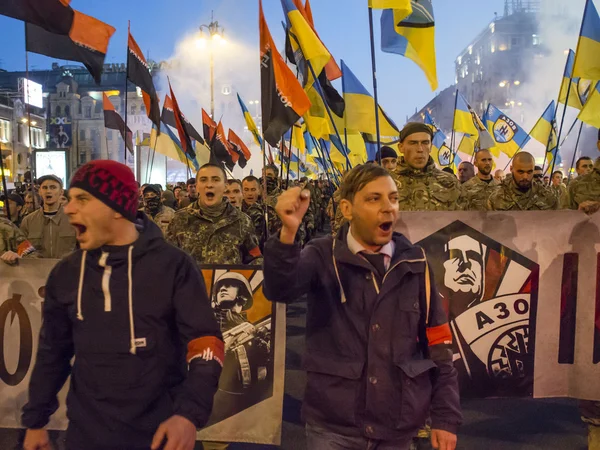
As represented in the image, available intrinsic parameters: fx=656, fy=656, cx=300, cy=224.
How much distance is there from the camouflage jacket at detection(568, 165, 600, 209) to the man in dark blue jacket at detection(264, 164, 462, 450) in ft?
12.0

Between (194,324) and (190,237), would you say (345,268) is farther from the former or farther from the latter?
(190,237)

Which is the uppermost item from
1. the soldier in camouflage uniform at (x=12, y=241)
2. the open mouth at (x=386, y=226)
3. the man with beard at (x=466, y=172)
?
the man with beard at (x=466, y=172)

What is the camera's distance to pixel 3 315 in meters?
4.73

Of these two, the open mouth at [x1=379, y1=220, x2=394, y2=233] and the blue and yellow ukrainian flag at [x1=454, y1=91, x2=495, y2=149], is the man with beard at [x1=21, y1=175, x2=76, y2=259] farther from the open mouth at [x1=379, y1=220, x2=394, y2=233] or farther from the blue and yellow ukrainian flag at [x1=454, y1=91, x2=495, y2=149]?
the blue and yellow ukrainian flag at [x1=454, y1=91, x2=495, y2=149]

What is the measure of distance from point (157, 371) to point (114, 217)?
2.05 feet

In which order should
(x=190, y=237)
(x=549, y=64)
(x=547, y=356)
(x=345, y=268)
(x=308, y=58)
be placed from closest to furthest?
(x=345, y=268) → (x=547, y=356) → (x=190, y=237) → (x=308, y=58) → (x=549, y=64)

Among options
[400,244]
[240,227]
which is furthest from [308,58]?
[400,244]

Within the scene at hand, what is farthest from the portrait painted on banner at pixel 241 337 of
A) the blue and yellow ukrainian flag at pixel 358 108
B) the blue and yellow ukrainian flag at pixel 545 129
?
the blue and yellow ukrainian flag at pixel 545 129

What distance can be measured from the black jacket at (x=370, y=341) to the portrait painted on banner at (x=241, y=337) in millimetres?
1850

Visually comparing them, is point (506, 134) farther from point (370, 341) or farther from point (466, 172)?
point (370, 341)

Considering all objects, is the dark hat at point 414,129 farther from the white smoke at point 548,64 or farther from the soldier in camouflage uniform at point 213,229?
the white smoke at point 548,64

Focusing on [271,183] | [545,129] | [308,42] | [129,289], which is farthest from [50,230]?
[545,129]

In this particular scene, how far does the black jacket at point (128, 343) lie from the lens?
249 centimetres

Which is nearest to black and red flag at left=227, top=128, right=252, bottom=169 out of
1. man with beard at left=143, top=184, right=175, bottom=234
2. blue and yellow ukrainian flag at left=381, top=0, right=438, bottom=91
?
man with beard at left=143, top=184, right=175, bottom=234
